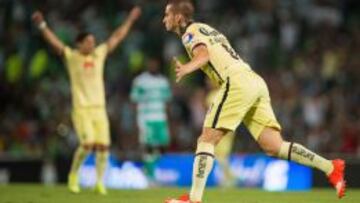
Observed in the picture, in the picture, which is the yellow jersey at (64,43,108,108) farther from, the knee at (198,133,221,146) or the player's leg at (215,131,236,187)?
the knee at (198,133,221,146)

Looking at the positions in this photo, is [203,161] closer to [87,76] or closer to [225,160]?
[87,76]

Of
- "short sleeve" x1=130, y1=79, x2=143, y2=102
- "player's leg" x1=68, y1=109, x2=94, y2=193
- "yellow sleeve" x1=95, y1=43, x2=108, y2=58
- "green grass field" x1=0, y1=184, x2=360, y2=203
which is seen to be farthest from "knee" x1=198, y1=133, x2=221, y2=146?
"short sleeve" x1=130, y1=79, x2=143, y2=102

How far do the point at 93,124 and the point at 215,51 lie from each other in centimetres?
533

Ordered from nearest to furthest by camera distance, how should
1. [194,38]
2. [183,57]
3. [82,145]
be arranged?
1. [194,38]
2. [82,145]
3. [183,57]

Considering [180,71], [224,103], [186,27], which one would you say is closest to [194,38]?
[186,27]

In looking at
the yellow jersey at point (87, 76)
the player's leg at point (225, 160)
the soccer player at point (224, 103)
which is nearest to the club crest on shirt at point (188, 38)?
the soccer player at point (224, 103)

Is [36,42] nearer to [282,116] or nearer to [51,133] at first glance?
[51,133]

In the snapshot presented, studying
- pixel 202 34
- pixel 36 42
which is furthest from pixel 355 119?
pixel 202 34

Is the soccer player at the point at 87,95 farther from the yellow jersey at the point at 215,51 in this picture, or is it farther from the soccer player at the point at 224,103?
the yellow jersey at the point at 215,51

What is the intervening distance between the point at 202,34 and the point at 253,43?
42.7 feet

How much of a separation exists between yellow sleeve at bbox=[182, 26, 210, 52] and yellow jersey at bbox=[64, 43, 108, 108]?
17.3ft

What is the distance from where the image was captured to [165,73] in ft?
82.6

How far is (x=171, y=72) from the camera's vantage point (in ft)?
82.7

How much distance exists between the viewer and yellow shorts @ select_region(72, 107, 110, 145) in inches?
669
